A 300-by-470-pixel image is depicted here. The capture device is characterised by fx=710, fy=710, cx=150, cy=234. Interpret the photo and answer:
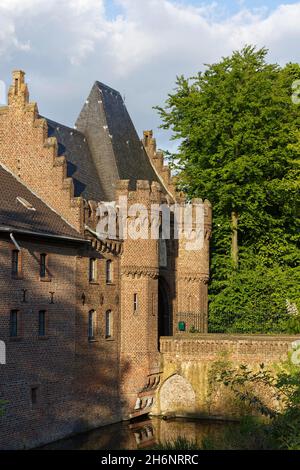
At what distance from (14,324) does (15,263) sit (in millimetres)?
1993

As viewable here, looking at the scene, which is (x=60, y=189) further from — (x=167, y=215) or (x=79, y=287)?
(x=167, y=215)

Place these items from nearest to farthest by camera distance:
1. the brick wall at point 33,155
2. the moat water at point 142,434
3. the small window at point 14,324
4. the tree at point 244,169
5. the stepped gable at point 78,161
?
the small window at point 14,324 < the moat water at point 142,434 < the brick wall at point 33,155 < the stepped gable at point 78,161 < the tree at point 244,169

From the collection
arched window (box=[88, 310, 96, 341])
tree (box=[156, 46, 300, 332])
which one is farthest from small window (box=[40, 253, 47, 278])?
tree (box=[156, 46, 300, 332])

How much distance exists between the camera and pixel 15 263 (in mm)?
23281

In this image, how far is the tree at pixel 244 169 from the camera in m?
34.1

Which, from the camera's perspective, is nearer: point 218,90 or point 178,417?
point 178,417

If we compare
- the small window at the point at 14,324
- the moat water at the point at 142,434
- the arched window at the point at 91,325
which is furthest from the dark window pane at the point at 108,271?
the small window at the point at 14,324

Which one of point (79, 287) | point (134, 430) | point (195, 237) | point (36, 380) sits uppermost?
point (195, 237)

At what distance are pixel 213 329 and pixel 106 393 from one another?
8.28m

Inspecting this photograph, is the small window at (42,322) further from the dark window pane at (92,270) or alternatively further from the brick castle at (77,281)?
the dark window pane at (92,270)

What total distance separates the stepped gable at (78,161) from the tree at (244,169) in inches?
249

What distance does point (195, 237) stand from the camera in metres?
33.8

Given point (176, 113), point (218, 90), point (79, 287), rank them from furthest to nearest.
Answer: point (176, 113), point (218, 90), point (79, 287)
